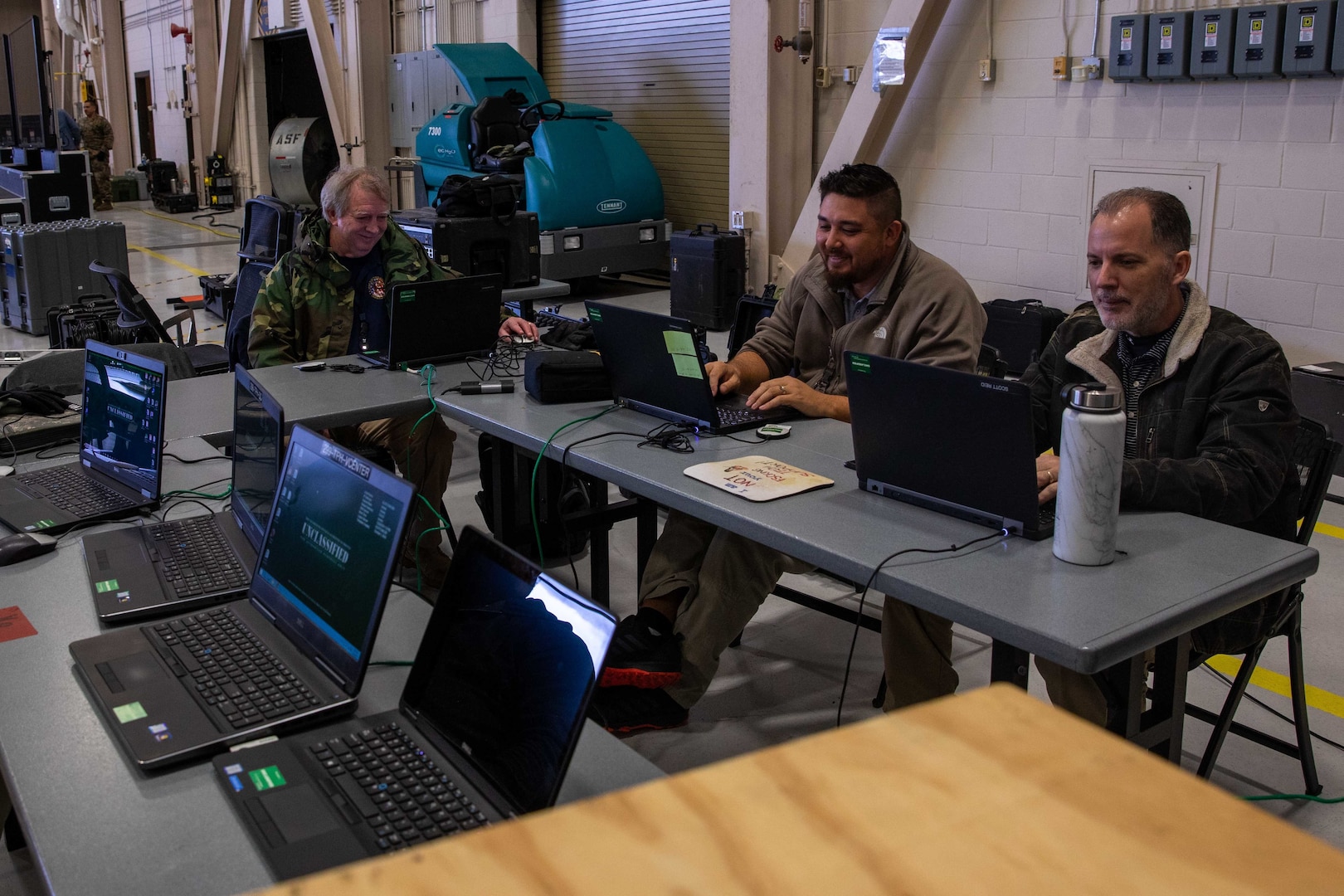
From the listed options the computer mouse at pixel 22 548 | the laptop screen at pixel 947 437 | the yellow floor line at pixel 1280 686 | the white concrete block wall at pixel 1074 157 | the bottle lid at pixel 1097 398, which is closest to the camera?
the bottle lid at pixel 1097 398

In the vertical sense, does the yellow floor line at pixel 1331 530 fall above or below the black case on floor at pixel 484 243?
below

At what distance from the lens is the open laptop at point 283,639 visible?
1.56 meters

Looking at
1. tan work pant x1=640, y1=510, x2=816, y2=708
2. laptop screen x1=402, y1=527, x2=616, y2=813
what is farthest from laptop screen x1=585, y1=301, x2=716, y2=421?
laptop screen x1=402, y1=527, x2=616, y2=813

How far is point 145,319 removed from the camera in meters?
4.79

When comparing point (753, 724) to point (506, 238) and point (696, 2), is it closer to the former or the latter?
point (506, 238)

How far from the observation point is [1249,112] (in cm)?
520

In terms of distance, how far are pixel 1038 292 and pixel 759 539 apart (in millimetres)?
4534

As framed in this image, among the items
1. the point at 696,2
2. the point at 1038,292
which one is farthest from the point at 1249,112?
the point at 696,2

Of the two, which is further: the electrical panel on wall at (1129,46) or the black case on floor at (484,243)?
the black case on floor at (484,243)

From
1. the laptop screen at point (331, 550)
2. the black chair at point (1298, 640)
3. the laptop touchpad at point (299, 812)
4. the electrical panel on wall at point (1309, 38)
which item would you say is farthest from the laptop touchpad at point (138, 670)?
the electrical panel on wall at point (1309, 38)

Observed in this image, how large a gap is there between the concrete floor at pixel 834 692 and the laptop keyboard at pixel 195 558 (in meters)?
0.74

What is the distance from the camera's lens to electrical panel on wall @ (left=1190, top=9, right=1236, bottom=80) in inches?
200

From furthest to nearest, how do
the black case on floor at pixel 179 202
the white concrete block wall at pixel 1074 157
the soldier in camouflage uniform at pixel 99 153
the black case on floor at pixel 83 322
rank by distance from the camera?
the soldier in camouflage uniform at pixel 99 153
the black case on floor at pixel 179 202
the black case on floor at pixel 83 322
the white concrete block wall at pixel 1074 157

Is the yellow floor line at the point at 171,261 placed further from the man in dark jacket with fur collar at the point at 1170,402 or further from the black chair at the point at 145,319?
the man in dark jacket with fur collar at the point at 1170,402
